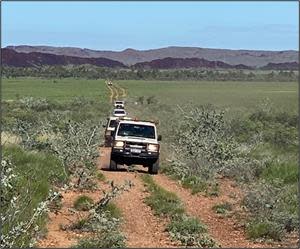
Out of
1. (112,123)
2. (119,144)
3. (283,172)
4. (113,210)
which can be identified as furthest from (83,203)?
(112,123)

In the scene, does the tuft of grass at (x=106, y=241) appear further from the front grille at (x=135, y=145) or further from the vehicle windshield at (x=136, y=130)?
the vehicle windshield at (x=136, y=130)

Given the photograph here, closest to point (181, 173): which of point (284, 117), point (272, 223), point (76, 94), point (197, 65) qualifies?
point (272, 223)

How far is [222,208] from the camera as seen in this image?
14703 mm

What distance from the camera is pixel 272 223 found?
1192cm

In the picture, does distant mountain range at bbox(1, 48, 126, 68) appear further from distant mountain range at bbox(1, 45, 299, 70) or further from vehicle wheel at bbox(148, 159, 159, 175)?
vehicle wheel at bbox(148, 159, 159, 175)

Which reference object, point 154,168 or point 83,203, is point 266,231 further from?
point 154,168

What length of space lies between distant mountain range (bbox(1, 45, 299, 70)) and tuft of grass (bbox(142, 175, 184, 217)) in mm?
21221

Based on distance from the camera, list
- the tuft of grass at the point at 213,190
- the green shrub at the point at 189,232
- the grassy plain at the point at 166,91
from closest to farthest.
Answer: the green shrub at the point at 189,232 → the tuft of grass at the point at 213,190 → the grassy plain at the point at 166,91

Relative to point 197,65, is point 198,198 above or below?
below

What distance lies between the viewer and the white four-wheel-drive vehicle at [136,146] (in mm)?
21391

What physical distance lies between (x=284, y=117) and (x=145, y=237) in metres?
37.8

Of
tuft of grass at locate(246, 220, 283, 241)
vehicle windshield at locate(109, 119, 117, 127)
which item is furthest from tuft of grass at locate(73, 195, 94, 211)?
vehicle windshield at locate(109, 119, 117, 127)

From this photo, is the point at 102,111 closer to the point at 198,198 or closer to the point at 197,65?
the point at 197,65

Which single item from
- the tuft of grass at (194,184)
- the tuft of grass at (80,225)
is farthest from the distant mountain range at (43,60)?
the tuft of grass at (80,225)
